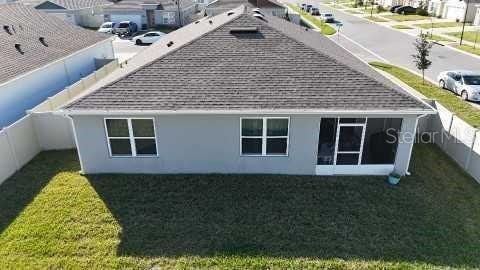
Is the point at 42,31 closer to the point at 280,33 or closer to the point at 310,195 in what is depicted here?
the point at 280,33

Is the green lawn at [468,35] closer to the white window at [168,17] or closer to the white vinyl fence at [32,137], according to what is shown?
the white window at [168,17]

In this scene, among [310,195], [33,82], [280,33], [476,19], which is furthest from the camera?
[476,19]

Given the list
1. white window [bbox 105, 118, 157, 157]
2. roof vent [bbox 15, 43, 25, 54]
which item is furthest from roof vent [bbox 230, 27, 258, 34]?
roof vent [bbox 15, 43, 25, 54]

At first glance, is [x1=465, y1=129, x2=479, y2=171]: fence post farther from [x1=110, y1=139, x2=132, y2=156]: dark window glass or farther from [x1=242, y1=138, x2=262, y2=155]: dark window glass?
[x1=110, y1=139, x2=132, y2=156]: dark window glass

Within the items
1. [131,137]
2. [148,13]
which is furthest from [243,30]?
[148,13]

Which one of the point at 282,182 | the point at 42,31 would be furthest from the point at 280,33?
the point at 42,31

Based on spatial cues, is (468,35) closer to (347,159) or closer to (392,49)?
(392,49)
